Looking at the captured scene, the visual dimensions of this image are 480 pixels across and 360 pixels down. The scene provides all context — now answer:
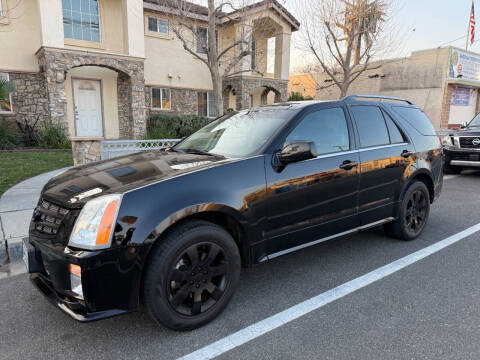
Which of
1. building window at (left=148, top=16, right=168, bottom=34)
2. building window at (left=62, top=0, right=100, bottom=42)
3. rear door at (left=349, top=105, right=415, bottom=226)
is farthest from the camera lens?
building window at (left=148, top=16, right=168, bottom=34)

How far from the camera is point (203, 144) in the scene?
3.78 metres

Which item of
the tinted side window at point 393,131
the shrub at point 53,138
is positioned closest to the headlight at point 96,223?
the tinted side window at point 393,131

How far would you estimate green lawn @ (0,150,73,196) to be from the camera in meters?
7.53

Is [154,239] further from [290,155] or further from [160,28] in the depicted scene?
[160,28]

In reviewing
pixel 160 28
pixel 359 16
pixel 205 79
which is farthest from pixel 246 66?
pixel 359 16

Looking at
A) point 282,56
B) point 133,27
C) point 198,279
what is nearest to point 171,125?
point 133,27

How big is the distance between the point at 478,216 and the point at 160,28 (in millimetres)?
14756

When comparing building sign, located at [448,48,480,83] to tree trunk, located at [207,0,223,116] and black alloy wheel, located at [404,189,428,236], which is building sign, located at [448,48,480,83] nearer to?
tree trunk, located at [207,0,223,116]

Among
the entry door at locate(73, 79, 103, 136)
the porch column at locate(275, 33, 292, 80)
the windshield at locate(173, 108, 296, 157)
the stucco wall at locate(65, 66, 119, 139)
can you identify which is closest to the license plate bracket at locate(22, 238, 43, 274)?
the windshield at locate(173, 108, 296, 157)

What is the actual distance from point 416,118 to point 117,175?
3872 millimetres

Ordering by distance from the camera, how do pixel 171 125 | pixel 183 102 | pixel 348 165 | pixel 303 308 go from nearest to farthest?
pixel 303 308
pixel 348 165
pixel 171 125
pixel 183 102

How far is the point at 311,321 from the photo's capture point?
279 cm

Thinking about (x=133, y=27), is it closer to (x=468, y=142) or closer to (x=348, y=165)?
(x=468, y=142)

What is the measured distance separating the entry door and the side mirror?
43.6 feet
